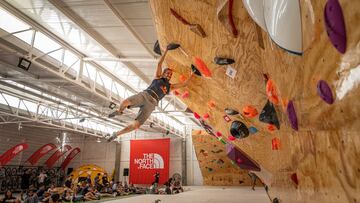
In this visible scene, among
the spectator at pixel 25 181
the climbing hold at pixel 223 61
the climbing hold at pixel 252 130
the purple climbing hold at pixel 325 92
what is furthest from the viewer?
the spectator at pixel 25 181

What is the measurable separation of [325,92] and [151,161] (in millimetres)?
17556

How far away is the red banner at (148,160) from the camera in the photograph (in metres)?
17.4

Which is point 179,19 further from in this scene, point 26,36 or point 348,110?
point 26,36

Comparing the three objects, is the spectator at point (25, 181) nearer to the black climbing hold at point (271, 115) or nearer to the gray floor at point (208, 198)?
the gray floor at point (208, 198)

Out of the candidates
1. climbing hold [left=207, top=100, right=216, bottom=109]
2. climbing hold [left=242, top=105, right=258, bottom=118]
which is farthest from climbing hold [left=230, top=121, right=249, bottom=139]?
climbing hold [left=207, top=100, right=216, bottom=109]

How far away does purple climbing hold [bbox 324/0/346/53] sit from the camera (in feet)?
2.22

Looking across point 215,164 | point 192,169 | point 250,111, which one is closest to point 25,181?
point 192,169

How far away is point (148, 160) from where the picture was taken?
1784cm

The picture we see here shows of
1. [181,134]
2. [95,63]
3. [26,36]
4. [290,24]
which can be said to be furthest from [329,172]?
[181,134]

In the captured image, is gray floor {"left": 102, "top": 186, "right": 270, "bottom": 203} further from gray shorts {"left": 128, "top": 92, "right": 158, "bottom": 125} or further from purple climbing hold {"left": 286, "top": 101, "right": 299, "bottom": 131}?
purple climbing hold {"left": 286, "top": 101, "right": 299, "bottom": 131}

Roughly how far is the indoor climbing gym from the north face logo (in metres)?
3.40

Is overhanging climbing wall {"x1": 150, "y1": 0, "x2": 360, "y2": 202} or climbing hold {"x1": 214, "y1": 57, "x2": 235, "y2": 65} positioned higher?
climbing hold {"x1": 214, "y1": 57, "x2": 235, "y2": 65}

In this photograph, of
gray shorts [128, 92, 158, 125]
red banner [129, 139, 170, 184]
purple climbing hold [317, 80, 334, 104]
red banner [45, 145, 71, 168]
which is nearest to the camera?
purple climbing hold [317, 80, 334, 104]

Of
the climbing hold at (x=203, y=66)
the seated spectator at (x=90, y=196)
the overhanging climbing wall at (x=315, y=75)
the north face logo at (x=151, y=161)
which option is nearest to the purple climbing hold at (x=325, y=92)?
the overhanging climbing wall at (x=315, y=75)
